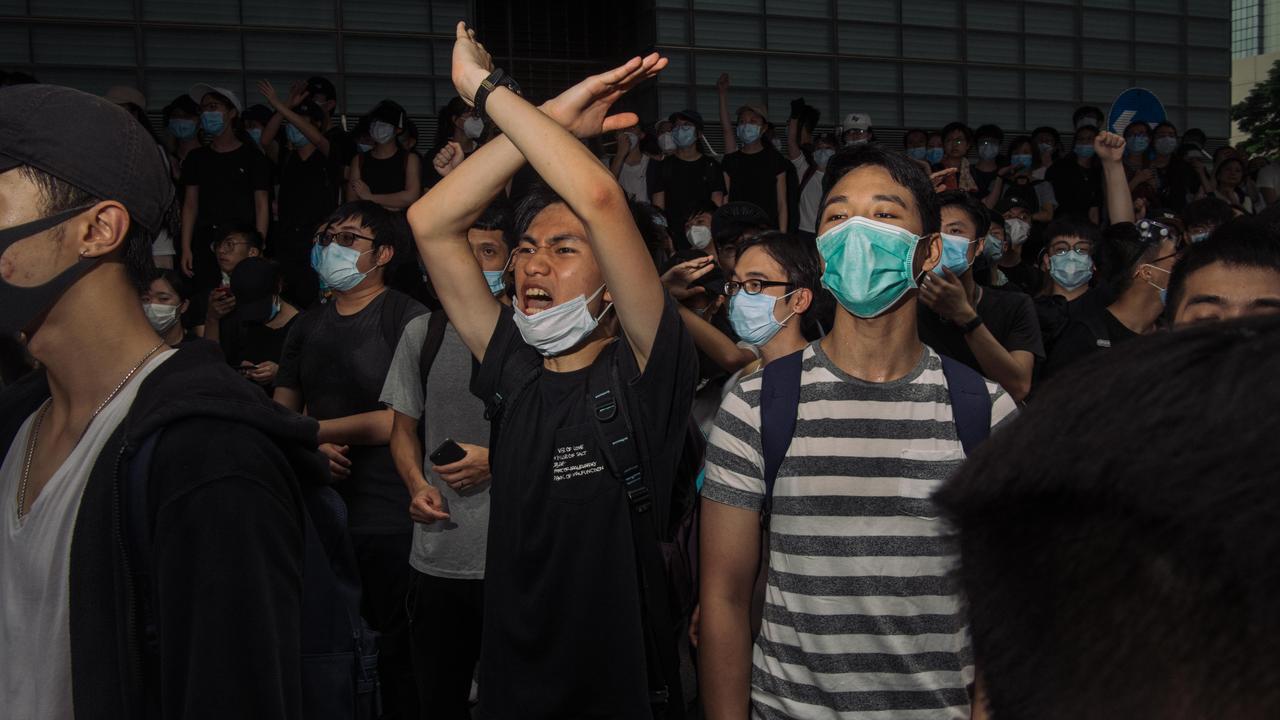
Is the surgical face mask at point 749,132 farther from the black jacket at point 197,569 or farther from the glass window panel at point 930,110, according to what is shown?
the black jacket at point 197,569

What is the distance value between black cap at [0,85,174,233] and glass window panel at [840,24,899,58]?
16.9 meters

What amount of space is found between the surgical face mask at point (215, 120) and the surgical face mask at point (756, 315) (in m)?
6.24

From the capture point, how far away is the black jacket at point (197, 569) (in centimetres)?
165

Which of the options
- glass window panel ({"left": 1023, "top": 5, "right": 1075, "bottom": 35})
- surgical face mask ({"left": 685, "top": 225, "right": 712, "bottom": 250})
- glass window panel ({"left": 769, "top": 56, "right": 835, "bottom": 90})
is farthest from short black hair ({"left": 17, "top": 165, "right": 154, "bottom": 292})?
glass window panel ({"left": 1023, "top": 5, "right": 1075, "bottom": 35})

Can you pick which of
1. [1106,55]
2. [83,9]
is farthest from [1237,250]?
[1106,55]

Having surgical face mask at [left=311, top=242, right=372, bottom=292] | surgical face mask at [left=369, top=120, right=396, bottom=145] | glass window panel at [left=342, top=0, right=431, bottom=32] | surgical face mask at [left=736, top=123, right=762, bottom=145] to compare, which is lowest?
surgical face mask at [left=311, top=242, right=372, bottom=292]

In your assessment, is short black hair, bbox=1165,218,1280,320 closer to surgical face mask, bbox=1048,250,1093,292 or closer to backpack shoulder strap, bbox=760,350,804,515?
backpack shoulder strap, bbox=760,350,804,515

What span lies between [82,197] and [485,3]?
15179 millimetres

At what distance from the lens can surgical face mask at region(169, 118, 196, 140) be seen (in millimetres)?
9906

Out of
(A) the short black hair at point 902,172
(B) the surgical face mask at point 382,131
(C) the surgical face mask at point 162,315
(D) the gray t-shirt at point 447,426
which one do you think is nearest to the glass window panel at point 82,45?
(B) the surgical face mask at point 382,131

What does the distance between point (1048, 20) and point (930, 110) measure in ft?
9.87

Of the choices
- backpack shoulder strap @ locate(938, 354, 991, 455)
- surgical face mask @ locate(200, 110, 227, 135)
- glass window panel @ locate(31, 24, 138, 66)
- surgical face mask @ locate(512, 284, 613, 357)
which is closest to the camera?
backpack shoulder strap @ locate(938, 354, 991, 455)

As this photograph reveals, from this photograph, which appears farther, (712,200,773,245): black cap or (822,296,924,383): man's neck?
(712,200,773,245): black cap

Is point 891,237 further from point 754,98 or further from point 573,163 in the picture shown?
point 754,98
